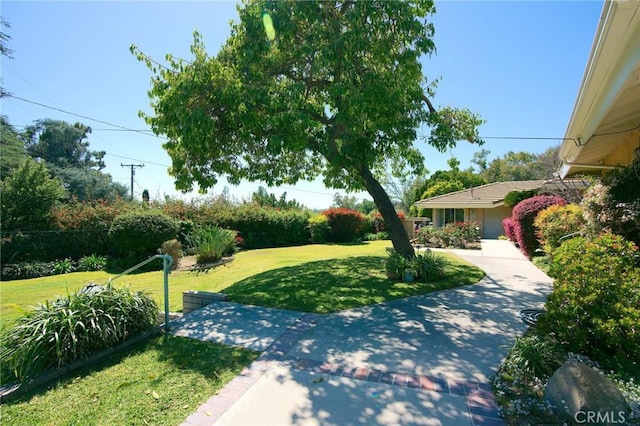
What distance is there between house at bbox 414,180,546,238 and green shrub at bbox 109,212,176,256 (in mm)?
19803

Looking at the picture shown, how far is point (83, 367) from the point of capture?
4035 millimetres

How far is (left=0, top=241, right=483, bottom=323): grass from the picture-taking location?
6.93m

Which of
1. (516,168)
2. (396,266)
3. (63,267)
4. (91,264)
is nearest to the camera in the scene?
(396,266)

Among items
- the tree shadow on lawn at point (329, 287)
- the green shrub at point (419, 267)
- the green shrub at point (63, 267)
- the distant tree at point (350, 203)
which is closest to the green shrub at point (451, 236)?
the tree shadow on lawn at point (329, 287)

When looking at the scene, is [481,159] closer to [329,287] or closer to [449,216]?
[449,216]

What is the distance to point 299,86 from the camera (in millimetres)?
7398

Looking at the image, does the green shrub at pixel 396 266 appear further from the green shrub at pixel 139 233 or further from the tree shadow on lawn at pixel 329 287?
the green shrub at pixel 139 233

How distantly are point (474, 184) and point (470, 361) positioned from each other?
35.9 m

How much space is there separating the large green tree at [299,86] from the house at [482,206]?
16.3 meters

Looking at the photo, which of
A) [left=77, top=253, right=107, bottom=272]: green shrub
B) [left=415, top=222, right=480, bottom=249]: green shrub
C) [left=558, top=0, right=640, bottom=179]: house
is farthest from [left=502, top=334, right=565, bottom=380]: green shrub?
[left=415, top=222, right=480, bottom=249]: green shrub

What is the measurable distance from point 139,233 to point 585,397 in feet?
43.1

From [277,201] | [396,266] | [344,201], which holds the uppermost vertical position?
[344,201]

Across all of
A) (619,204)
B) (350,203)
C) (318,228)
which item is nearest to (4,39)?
(318,228)

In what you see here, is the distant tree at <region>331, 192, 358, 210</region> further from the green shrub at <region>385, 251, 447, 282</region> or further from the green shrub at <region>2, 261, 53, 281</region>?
the green shrub at <region>385, 251, 447, 282</region>
